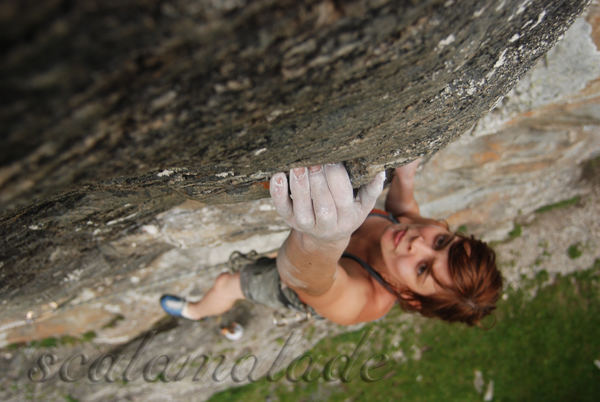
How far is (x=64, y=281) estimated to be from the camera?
273 cm

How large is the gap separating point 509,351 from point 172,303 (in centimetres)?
501

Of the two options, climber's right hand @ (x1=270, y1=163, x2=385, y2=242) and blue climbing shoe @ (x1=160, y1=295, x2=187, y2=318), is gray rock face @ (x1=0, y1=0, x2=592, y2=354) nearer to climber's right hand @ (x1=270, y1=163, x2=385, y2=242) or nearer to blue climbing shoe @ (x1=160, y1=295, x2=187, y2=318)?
climber's right hand @ (x1=270, y1=163, x2=385, y2=242)

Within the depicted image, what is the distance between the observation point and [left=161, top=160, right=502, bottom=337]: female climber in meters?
1.41

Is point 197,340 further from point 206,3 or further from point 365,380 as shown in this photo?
point 206,3

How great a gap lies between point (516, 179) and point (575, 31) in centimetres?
206

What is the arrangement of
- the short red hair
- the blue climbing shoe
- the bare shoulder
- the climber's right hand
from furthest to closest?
the blue climbing shoe, the short red hair, the bare shoulder, the climber's right hand

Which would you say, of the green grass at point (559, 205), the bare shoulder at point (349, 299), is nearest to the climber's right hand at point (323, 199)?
the bare shoulder at point (349, 299)

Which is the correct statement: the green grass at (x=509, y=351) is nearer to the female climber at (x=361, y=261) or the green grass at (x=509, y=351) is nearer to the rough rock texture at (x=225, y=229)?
the rough rock texture at (x=225, y=229)

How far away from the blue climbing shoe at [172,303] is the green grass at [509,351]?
89.6 inches

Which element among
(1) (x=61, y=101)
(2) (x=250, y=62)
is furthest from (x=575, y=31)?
(1) (x=61, y=101)

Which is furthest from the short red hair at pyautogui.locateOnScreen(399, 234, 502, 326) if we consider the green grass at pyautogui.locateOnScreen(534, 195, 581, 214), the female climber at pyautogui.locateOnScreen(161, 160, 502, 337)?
the green grass at pyautogui.locateOnScreen(534, 195, 581, 214)

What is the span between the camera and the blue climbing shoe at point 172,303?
11.9 feet

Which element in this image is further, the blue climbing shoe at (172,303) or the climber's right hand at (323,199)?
the blue climbing shoe at (172,303)

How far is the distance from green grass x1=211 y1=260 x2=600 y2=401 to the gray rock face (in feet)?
13.3
